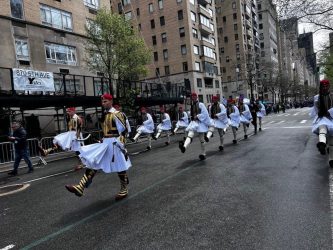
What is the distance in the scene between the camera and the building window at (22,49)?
26.0m

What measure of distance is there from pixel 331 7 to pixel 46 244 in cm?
2682

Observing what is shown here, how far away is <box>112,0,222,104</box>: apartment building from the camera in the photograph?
57812 millimetres

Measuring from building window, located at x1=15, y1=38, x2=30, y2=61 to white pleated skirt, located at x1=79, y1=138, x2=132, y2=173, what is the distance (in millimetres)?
22666

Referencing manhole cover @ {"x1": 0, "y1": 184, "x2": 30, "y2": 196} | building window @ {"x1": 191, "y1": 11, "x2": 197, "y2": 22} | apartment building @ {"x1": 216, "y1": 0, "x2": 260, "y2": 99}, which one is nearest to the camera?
manhole cover @ {"x1": 0, "y1": 184, "x2": 30, "y2": 196}

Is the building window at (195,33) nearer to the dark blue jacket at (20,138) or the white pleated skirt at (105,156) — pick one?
the dark blue jacket at (20,138)

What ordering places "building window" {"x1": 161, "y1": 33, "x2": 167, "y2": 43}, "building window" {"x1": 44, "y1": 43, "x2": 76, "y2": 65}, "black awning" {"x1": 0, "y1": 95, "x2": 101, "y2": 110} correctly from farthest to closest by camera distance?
1. "building window" {"x1": 161, "y1": 33, "x2": 167, "y2": 43}
2. "building window" {"x1": 44, "y1": 43, "x2": 76, "y2": 65}
3. "black awning" {"x1": 0, "y1": 95, "x2": 101, "y2": 110}

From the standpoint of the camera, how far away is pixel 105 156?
252 inches

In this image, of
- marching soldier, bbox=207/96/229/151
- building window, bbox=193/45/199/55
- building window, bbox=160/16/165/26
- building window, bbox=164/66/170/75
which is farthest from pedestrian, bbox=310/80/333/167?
building window, bbox=160/16/165/26

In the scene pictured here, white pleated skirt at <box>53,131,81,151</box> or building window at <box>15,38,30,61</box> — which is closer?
white pleated skirt at <box>53,131,81,151</box>

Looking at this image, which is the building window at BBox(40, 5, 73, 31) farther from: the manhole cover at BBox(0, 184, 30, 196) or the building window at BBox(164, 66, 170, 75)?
the building window at BBox(164, 66, 170, 75)

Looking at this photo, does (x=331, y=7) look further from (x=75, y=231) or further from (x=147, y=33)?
(x=147, y=33)

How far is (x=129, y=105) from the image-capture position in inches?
1033

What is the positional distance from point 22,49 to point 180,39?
36030 mm

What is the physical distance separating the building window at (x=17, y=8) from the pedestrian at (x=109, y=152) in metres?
23.8
